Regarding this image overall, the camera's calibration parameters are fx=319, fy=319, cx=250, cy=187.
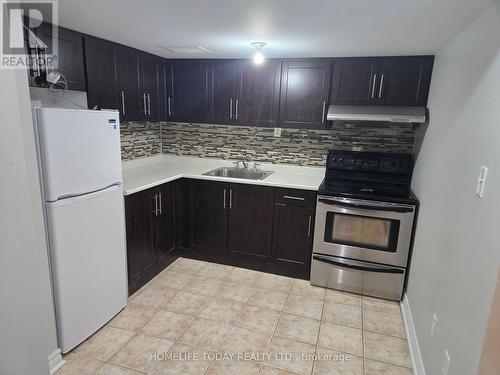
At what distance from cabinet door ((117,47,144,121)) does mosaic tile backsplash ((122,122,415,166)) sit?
0.39 m

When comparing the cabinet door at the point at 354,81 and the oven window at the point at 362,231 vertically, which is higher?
the cabinet door at the point at 354,81

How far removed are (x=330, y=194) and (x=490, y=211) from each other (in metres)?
1.54

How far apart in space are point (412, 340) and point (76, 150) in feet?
8.30

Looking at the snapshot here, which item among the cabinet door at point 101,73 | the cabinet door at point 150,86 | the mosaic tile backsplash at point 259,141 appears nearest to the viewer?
the cabinet door at point 101,73

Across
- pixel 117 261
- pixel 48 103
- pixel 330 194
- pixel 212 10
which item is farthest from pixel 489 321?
pixel 48 103

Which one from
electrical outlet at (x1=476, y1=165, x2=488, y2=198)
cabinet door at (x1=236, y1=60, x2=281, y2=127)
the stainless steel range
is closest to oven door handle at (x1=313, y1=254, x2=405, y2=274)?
the stainless steel range

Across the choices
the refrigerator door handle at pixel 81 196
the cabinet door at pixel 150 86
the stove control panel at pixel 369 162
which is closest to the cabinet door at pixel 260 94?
the stove control panel at pixel 369 162

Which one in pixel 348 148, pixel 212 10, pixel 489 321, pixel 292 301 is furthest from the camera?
pixel 348 148

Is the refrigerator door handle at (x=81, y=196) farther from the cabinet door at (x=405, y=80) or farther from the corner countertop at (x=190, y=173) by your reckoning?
the cabinet door at (x=405, y=80)

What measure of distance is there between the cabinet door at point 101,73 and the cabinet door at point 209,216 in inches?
43.3

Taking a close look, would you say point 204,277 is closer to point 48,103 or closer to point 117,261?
point 117,261

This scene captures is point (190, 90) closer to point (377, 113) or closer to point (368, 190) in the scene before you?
point (377, 113)

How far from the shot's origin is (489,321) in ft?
3.83

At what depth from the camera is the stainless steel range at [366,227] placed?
267cm
